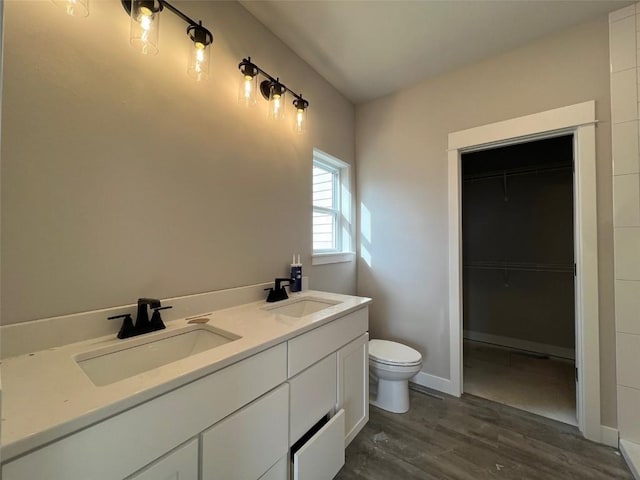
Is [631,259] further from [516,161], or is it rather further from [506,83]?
[516,161]

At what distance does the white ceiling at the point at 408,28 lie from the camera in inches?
64.1

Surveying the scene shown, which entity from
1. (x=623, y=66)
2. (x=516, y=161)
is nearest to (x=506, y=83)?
(x=623, y=66)

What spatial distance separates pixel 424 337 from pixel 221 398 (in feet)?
6.40

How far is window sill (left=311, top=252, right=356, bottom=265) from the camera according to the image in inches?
86.4

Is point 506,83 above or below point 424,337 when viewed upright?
above

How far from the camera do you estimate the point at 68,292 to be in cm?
101

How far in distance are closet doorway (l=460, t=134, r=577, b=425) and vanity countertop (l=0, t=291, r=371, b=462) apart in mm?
2358

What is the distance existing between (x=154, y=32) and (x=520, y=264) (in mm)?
3865

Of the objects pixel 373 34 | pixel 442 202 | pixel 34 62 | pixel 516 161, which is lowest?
pixel 442 202

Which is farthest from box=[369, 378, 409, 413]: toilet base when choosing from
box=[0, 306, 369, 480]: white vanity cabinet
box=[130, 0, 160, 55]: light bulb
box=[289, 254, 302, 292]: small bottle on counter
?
box=[130, 0, 160, 55]: light bulb

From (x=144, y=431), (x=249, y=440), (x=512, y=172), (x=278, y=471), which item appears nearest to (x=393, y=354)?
(x=278, y=471)

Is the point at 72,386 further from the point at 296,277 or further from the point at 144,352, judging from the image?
the point at 296,277

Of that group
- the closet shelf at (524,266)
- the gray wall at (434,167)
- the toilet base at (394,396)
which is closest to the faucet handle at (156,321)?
the toilet base at (394,396)

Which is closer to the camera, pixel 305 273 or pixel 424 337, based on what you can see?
pixel 305 273
